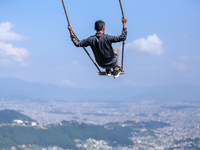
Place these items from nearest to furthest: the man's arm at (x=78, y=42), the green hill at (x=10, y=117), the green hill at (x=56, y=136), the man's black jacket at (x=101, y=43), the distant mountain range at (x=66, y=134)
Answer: the man's black jacket at (x=101, y=43), the man's arm at (x=78, y=42), the green hill at (x=56, y=136), the distant mountain range at (x=66, y=134), the green hill at (x=10, y=117)

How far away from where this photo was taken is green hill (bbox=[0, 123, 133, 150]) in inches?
5086

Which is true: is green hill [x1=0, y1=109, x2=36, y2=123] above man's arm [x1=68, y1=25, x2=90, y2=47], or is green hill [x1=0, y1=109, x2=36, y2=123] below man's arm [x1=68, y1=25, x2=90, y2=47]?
below

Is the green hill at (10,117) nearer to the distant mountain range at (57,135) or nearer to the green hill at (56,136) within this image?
the distant mountain range at (57,135)

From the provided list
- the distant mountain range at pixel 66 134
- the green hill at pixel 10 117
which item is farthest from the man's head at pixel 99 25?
the green hill at pixel 10 117

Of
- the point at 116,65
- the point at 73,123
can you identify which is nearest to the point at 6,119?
the point at 73,123

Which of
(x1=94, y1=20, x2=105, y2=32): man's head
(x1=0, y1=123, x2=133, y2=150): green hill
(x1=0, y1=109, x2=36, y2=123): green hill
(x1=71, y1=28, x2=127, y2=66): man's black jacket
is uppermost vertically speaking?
(x1=94, y1=20, x2=105, y2=32): man's head

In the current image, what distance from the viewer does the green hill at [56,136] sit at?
129 meters

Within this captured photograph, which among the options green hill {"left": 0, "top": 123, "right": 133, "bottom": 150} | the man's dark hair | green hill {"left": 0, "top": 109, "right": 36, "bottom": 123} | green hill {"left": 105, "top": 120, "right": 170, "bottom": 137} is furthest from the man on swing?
green hill {"left": 0, "top": 109, "right": 36, "bottom": 123}

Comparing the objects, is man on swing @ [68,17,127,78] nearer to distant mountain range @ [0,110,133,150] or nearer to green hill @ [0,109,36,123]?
distant mountain range @ [0,110,133,150]

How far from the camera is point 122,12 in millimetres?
5633

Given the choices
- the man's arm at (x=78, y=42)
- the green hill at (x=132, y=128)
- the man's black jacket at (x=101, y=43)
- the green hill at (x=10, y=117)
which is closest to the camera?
the man's black jacket at (x=101, y=43)

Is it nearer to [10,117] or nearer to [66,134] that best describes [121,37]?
[66,134]

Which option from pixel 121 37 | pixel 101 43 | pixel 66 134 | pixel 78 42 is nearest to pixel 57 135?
pixel 66 134

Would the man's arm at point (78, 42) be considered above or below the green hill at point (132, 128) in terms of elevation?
above
